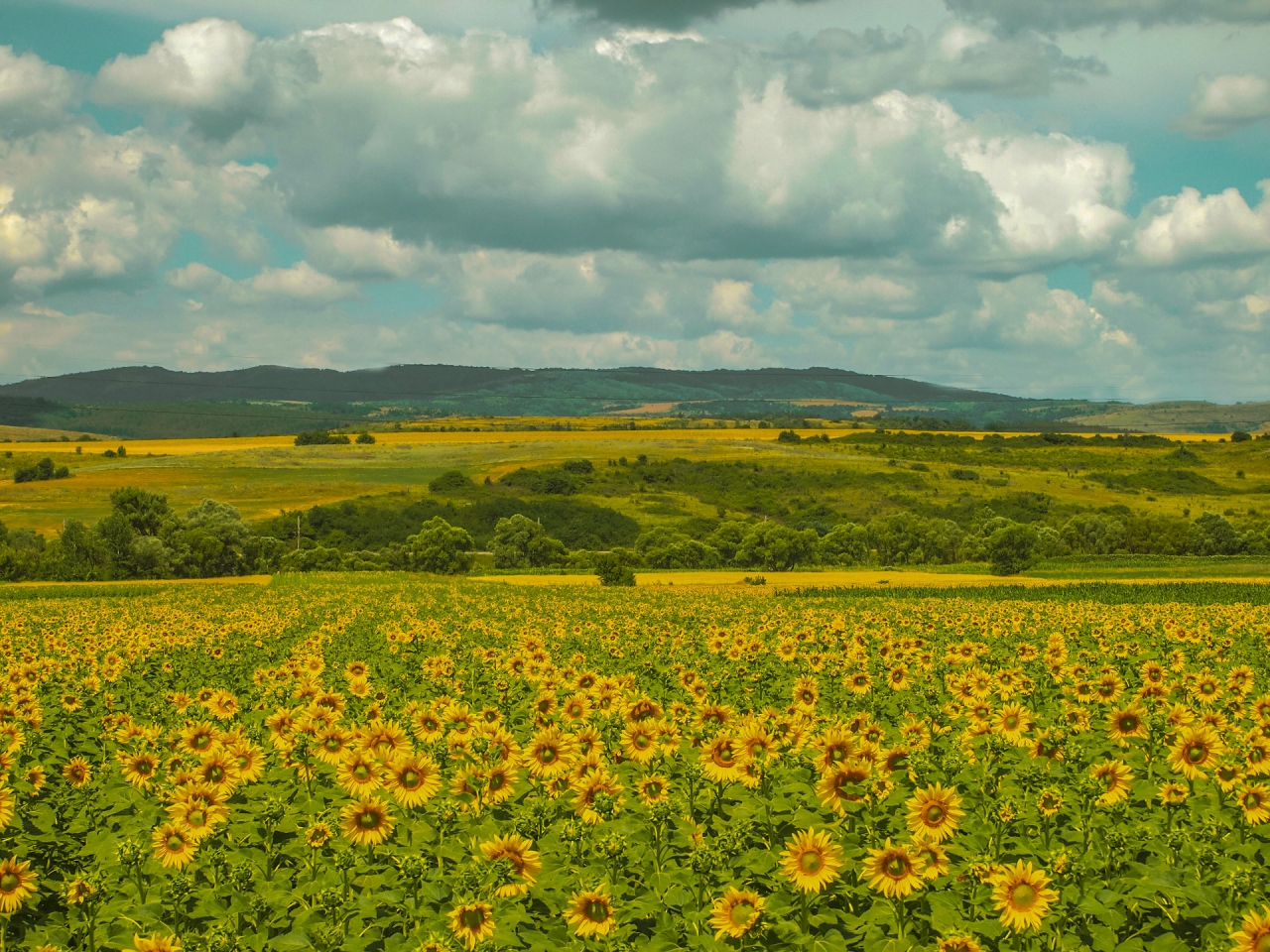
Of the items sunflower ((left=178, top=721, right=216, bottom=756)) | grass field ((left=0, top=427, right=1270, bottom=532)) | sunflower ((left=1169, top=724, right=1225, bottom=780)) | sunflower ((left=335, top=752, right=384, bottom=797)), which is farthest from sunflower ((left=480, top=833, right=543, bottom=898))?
grass field ((left=0, top=427, right=1270, bottom=532))

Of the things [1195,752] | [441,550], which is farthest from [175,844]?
[441,550]

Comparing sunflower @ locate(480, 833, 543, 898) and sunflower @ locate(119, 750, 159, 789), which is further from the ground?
sunflower @ locate(480, 833, 543, 898)

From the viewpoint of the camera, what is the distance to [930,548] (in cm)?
9694

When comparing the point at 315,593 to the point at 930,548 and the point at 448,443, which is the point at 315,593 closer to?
the point at 930,548

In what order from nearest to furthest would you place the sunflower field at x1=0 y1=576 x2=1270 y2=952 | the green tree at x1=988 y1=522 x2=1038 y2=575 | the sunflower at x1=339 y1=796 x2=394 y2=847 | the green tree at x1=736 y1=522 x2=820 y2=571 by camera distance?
the sunflower field at x1=0 y1=576 x2=1270 y2=952
the sunflower at x1=339 y1=796 x2=394 y2=847
the green tree at x1=988 y1=522 x2=1038 y2=575
the green tree at x1=736 y1=522 x2=820 y2=571

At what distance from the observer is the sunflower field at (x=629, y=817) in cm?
604

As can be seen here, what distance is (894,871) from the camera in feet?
19.8

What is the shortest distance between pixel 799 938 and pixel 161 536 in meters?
83.3

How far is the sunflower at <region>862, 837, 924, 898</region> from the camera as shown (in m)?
5.95

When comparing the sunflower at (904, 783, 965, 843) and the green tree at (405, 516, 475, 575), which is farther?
the green tree at (405, 516, 475, 575)

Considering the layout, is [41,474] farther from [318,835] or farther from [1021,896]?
[1021,896]

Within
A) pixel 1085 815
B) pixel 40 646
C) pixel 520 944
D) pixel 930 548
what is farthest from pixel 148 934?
pixel 930 548

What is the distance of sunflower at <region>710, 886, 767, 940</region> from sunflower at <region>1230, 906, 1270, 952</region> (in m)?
2.31

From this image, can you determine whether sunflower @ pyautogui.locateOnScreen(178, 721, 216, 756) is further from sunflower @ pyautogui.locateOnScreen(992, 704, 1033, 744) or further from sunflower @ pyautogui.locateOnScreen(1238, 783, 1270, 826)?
Result: sunflower @ pyautogui.locateOnScreen(1238, 783, 1270, 826)
